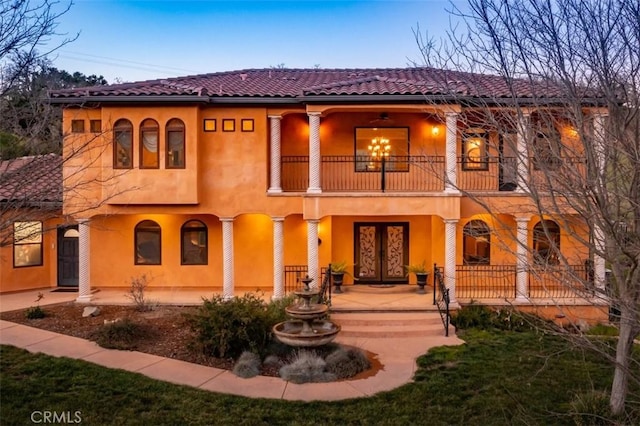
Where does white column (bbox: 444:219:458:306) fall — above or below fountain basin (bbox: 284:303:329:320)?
above

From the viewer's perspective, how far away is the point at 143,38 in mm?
25000

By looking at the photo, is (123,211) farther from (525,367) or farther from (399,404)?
(525,367)

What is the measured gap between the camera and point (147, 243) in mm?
16172

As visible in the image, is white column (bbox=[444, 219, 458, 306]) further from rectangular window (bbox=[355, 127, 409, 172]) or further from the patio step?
rectangular window (bbox=[355, 127, 409, 172])

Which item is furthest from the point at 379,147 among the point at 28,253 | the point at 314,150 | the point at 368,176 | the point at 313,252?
the point at 28,253

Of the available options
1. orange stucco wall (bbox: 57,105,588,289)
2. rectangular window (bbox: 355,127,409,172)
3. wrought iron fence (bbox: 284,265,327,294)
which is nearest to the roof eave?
orange stucco wall (bbox: 57,105,588,289)

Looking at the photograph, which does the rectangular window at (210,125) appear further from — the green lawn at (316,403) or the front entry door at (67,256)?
the green lawn at (316,403)

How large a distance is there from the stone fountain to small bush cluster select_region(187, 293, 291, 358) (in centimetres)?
36

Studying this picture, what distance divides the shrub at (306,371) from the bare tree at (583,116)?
A: 4626 mm

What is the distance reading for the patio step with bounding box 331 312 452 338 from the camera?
11.5 m

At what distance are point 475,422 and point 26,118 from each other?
902 centimetres

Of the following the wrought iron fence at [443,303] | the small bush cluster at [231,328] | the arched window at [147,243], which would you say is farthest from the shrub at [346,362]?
the arched window at [147,243]

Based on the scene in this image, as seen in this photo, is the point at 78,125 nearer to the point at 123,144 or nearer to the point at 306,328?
the point at 123,144

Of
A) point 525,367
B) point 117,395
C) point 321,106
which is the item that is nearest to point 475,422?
point 525,367
